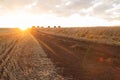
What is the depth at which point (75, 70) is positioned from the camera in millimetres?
13023

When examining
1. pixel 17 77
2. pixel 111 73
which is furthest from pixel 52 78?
pixel 111 73

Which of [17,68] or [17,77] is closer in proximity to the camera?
[17,77]

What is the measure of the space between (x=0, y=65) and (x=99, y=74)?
6.72 meters

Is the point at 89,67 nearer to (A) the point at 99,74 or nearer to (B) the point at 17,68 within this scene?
(A) the point at 99,74

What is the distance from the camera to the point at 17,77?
36.8 ft

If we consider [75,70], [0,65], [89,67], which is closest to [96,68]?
[89,67]

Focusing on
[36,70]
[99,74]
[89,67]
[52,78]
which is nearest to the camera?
[52,78]

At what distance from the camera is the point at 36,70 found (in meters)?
12.9

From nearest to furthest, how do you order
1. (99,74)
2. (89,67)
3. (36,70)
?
(99,74), (36,70), (89,67)

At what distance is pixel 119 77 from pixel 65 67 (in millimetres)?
3905

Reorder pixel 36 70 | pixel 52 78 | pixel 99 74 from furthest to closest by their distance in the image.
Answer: pixel 36 70 → pixel 99 74 → pixel 52 78

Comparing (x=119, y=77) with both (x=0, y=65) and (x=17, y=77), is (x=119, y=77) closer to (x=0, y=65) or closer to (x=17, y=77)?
(x=17, y=77)

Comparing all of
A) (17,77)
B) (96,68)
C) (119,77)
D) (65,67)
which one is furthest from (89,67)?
(17,77)

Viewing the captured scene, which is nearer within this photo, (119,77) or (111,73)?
(119,77)
